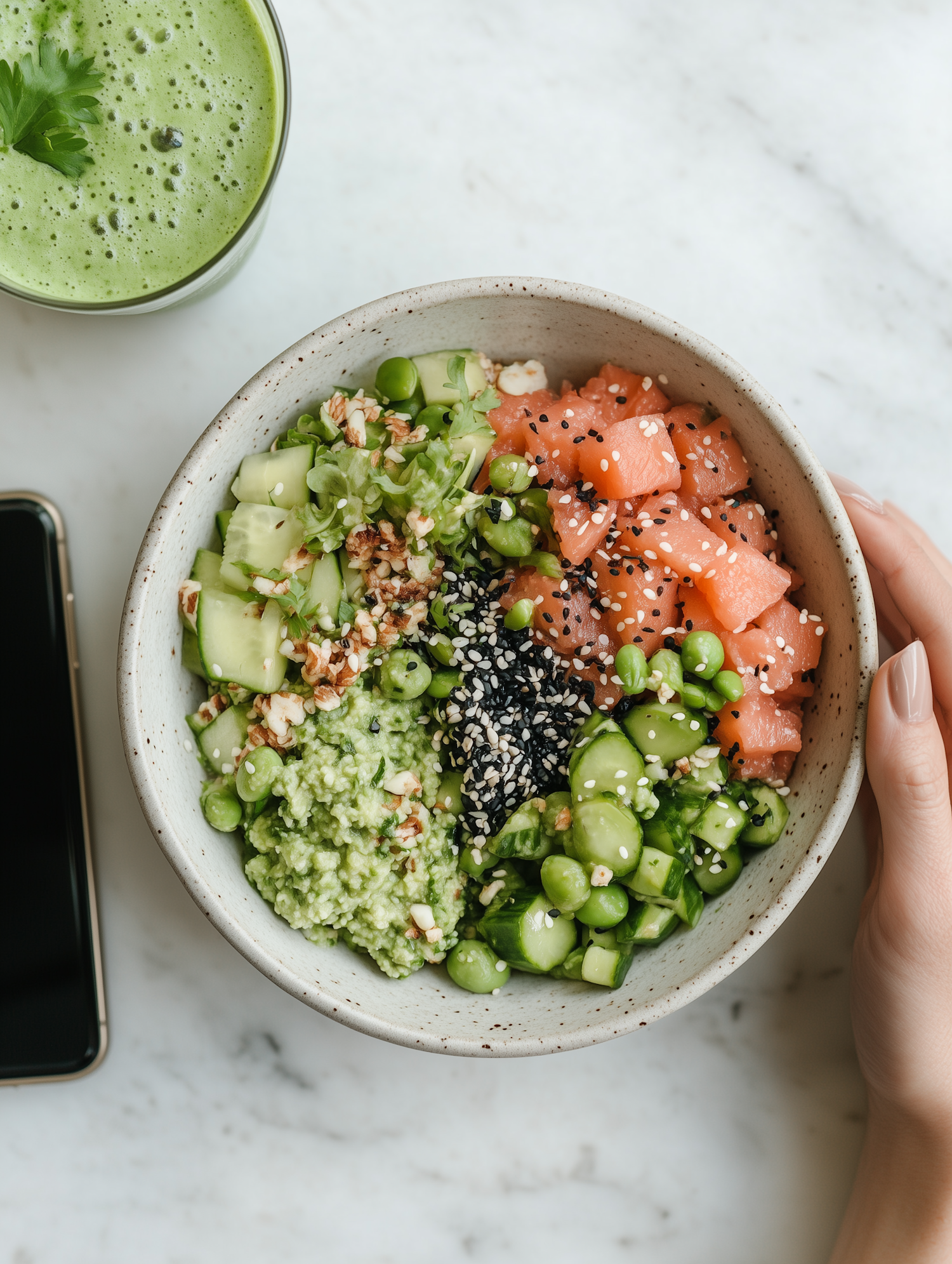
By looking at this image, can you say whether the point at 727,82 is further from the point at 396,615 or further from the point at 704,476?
the point at 396,615

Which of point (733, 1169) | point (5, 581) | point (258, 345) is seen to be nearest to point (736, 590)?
point (258, 345)

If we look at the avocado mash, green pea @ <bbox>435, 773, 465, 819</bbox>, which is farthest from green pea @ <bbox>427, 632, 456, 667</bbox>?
green pea @ <bbox>435, 773, 465, 819</bbox>

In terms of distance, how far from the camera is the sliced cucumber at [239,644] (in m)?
1.94

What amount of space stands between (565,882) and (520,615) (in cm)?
54

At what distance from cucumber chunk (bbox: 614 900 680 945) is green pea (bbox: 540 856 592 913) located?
0.44ft

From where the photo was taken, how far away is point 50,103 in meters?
1.91

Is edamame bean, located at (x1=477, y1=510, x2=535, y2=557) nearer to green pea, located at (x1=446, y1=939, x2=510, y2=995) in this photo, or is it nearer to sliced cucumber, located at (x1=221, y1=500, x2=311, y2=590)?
sliced cucumber, located at (x1=221, y1=500, x2=311, y2=590)

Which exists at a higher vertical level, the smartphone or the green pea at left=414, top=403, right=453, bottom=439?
the green pea at left=414, top=403, right=453, bottom=439

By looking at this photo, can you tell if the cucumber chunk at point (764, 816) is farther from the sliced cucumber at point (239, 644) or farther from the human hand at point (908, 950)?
the sliced cucumber at point (239, 644)

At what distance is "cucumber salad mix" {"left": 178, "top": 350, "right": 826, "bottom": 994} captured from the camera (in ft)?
6.27

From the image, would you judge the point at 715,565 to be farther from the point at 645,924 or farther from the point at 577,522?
the point at 645,924

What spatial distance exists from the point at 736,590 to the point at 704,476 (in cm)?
27

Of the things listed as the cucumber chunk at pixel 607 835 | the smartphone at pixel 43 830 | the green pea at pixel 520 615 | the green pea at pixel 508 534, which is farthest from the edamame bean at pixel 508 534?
the smartphone at pixel 43 830

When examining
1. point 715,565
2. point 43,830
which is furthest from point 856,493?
point 43,830
